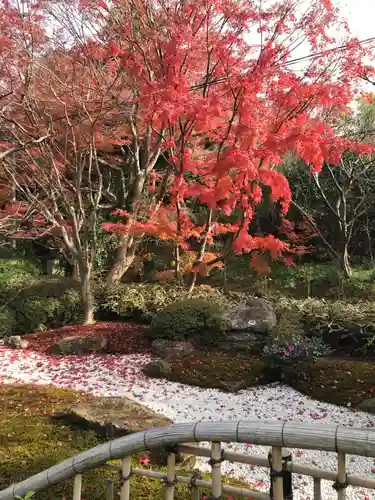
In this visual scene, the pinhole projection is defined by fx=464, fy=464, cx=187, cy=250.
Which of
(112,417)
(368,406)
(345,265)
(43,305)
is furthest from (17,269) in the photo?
(368,406)

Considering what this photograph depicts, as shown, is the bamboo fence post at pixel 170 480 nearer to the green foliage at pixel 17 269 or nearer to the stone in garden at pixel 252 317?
the stone in garden at pixel 252 317

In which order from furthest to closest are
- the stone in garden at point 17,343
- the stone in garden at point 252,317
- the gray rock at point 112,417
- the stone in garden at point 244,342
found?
1. the stone in garden at point 17,343
2. the stone in garden at point 252,317
3. the stone in garden at point 244,342
4. the gray rock at point 112,417

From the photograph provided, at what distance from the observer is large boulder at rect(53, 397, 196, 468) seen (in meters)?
3.50

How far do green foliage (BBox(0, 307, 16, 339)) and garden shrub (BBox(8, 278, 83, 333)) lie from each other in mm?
88

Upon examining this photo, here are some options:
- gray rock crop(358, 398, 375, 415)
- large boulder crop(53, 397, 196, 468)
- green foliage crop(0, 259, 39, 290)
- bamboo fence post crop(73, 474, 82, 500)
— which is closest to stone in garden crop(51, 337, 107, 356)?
large boulder crop(53, 397, 196, 468)

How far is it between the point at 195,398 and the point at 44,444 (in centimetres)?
214

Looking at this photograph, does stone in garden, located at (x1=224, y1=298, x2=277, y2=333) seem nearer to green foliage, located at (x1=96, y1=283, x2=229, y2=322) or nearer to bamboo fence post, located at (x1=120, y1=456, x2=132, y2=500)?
green foliage, located at (x1=96, y1=283, x2=229, y2=322)

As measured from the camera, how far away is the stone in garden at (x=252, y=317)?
6.83m

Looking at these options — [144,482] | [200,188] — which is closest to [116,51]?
[200,188]

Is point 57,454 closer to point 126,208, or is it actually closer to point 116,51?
point 116,51

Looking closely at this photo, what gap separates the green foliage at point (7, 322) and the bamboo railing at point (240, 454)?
6599 millimetres

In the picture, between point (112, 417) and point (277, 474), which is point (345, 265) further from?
point (277, 474)

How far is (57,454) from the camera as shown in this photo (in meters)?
3.39

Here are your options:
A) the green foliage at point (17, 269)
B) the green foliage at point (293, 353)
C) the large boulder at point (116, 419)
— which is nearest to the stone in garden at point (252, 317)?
the green foliage at point (293, 353)
